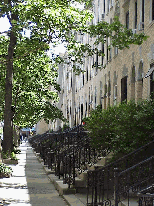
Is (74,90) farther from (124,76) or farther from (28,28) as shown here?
(28,28)

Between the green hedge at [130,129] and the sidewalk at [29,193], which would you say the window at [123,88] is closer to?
the sidewalk at [29,193]

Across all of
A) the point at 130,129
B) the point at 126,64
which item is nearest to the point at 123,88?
the point at 126,64

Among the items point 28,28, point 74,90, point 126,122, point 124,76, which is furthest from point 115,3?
point 74,90

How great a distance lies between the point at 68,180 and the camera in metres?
15.1

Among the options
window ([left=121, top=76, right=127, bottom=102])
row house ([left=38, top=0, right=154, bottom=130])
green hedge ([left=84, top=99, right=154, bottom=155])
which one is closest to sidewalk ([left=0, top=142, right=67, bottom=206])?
green hedge ([left=84, top=99, right=154, bottom=155])

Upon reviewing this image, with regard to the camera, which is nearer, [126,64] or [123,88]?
[126,64]

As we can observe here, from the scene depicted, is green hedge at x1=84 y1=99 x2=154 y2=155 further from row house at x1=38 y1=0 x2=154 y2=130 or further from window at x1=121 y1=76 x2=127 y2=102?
window at x1=121 y1=76 x2=127 y2=102

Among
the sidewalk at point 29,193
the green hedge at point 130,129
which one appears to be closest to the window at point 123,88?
the sidewalk at point 29,193

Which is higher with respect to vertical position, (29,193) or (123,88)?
(123,88)

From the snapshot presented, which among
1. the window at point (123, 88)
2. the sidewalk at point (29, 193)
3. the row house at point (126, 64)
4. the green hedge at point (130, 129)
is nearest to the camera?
the sidewalk at point (29, 193)

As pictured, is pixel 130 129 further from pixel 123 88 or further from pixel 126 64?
pixel 123 88

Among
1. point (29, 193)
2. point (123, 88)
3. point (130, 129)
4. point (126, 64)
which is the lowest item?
point (29, 193)

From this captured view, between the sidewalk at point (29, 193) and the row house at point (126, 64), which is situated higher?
the row house at point (126, 64)

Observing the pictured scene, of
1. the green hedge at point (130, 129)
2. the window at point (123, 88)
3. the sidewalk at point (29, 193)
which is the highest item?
the window at point (123, 88)
